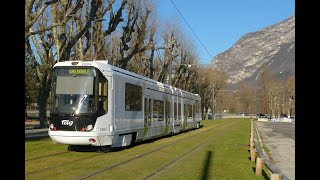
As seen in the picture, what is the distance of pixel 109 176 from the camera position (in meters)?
10.3

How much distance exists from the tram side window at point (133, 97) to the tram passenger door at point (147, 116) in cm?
94

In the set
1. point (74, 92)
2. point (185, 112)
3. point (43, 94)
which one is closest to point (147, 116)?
point (74, 92)

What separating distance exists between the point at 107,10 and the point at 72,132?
20.4m

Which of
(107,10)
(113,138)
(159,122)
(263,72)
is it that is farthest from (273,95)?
(113,138)

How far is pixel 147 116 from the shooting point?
20.4 meters

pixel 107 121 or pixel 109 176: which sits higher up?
pixel 107 121

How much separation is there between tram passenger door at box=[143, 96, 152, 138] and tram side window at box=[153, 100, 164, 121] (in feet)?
3.34

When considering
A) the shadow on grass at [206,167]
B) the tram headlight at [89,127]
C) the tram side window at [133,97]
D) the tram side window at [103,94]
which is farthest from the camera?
the tram side window at [133,97]

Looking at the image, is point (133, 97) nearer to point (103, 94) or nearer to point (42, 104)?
point (103, 94)

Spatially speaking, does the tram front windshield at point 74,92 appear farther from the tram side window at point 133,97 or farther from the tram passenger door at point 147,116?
the tram passenger door at point 147,116

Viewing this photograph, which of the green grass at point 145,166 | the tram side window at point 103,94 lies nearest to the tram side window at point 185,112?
the green grass at point 145,166

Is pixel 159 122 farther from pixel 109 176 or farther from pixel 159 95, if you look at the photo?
pixel 109 176

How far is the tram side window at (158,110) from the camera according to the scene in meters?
22.0
